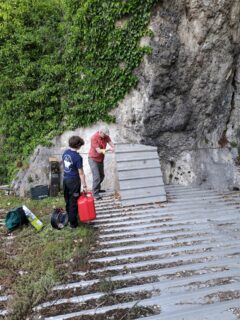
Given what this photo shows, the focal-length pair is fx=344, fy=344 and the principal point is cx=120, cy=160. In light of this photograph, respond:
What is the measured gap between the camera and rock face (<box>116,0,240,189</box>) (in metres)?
9.16

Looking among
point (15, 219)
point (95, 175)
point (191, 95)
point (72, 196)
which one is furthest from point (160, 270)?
point (191, 95)

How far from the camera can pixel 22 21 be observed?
12.6m

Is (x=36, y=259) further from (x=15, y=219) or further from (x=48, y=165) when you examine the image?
(x=48, y=165)

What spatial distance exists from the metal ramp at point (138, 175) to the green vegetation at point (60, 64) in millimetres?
2272

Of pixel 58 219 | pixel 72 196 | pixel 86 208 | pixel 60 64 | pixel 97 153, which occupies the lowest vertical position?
pixel 58 219

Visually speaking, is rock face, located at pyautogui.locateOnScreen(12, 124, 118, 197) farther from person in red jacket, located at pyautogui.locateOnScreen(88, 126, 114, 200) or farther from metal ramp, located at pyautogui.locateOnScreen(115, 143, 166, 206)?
metal ramp, located at pyautogui.locateOnScreen(115, 143, 166, 206)

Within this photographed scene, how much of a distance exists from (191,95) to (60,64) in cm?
465

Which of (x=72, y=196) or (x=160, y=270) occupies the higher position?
(x=72, y=196)

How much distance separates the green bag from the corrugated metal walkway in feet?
4.85

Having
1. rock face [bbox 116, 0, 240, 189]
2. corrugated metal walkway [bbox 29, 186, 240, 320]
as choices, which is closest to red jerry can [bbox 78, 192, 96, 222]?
corrugated metal walkway [bbox 29, 186, 240, 320]

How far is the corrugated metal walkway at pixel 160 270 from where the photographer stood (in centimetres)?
377

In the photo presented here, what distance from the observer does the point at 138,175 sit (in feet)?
26.9

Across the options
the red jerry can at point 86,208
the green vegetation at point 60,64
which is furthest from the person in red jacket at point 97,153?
the red jerry can at point 86,208

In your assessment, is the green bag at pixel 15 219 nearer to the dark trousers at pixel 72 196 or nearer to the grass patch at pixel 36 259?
the grass patch at pixel 36 259
